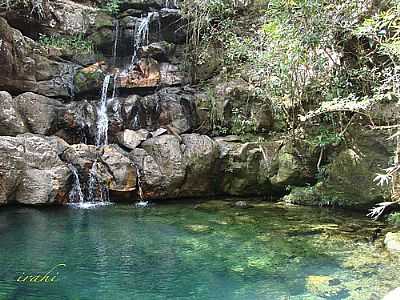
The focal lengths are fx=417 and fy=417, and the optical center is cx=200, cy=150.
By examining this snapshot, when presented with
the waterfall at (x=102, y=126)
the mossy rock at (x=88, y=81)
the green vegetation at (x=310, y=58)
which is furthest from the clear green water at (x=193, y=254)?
the mossy rock at (x=88, y=81)

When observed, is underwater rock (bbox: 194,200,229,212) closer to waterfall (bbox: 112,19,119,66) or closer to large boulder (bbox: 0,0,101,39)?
waterfall (bbox: 112,19,119,66)

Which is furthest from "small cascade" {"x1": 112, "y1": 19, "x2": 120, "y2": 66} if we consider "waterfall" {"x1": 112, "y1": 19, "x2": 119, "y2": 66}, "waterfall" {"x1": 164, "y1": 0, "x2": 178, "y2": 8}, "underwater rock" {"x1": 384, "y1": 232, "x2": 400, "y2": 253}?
"underwater rock" {"x1": 384, "y1": 232, "x2": 400, "y2": 253}

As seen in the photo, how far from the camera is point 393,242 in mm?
5383

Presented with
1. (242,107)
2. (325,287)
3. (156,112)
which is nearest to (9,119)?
(156,112)

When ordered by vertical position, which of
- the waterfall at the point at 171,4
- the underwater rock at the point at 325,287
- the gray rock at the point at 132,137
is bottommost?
the underwater rock at the point at 325,287

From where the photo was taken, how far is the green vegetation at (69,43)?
10.8 metres

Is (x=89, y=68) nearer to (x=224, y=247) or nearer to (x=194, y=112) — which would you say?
(x=194, y=112)

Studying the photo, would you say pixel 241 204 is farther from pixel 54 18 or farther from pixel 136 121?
pixel 54 18

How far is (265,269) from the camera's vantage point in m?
4.77

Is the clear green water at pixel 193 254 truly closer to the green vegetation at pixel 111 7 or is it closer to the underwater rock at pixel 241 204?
the underwater rock at pixel 241 204

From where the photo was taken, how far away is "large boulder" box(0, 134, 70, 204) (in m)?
7.60

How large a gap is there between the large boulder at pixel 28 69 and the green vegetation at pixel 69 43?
501 millimetres

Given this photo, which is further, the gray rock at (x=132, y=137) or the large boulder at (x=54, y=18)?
the large boulder at (x=54, y=18)

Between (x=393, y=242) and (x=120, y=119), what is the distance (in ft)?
21.5
